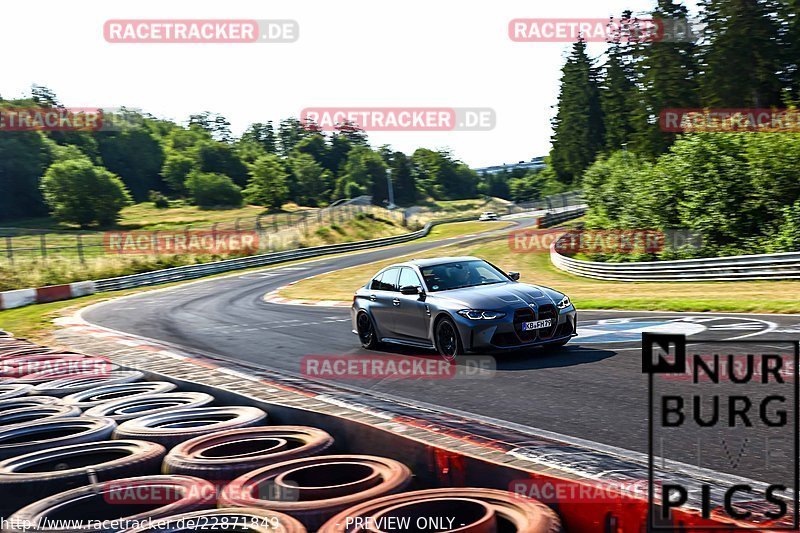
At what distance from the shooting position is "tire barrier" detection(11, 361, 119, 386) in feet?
30.8

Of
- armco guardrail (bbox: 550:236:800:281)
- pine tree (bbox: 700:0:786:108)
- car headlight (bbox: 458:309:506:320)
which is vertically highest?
pine tree (bbox: 700:0:786:108)

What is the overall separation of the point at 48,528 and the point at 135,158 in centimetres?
13767

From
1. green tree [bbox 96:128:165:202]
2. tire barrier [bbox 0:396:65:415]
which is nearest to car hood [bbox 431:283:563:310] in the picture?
tire barrier [bbox 0:396:65:415]

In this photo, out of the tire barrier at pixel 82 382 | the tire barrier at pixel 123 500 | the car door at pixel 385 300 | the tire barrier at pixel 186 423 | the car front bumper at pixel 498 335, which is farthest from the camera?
the car door at pixel 385 300

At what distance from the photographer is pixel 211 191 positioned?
116625mm

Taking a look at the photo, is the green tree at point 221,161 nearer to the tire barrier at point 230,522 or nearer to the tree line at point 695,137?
the tree line at point 695,137

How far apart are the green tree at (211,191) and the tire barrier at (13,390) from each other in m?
109

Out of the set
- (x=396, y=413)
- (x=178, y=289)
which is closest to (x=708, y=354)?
(x=396, y=413)

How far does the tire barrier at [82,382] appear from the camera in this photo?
8.46m

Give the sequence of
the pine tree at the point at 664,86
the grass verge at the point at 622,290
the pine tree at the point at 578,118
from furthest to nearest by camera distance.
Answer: the pine tree at the point at 578,118
the pine tree at the point at 664,86
the grass verge at the point at 622,290

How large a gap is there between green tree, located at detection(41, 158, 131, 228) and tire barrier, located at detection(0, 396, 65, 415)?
91.2 metres

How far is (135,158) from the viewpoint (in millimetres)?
133625

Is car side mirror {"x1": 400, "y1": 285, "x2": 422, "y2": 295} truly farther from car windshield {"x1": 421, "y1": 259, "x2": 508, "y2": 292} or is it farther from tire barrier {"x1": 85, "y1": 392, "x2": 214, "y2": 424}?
tire barrier {"x1": 85, "y1": 392, "x2": 214, "y2": 424}

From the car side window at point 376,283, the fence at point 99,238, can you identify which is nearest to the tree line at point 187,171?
the fence at point 99,238
